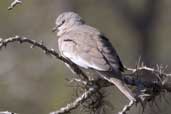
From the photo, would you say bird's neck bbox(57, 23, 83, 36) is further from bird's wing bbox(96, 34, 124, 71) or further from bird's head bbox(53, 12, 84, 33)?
bird's wing bbox(96, 34, 124, 71)

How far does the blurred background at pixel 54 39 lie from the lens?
14.9m

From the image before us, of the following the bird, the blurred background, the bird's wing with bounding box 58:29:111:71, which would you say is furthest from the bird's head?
the blurred background

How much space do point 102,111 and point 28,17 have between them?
14.4 m

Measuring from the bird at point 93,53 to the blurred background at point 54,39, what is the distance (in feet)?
23.7

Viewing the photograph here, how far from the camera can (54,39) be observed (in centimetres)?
1585

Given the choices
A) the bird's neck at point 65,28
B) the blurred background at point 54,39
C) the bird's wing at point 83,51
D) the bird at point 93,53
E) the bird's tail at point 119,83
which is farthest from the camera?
the blurred background at point 54,39

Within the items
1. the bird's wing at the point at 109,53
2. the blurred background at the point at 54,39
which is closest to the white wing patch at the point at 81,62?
the bird's wing at the point at 109,53

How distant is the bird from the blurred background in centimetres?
724

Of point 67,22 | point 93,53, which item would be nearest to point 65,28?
point 67,22

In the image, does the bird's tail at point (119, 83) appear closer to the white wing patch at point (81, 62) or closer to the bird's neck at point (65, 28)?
the white wing patch at point (81, 62)

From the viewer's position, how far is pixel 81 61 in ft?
18.4

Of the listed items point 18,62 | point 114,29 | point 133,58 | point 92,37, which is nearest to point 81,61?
point 92,37

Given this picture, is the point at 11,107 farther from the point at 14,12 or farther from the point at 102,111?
the point at 102,111

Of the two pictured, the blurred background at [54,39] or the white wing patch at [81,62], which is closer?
the white wing patch at [81,62]
